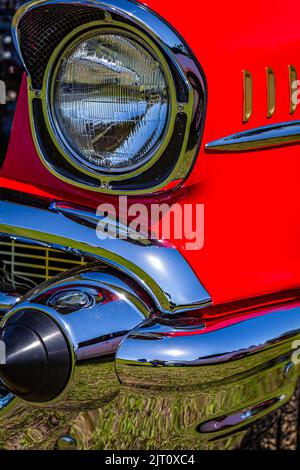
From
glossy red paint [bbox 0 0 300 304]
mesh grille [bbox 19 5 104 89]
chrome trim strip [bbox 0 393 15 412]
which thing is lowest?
chrome trim strip [bbox 0 393 15 412]

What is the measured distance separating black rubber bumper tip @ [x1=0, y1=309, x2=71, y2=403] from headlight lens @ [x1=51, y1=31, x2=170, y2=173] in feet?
0.80

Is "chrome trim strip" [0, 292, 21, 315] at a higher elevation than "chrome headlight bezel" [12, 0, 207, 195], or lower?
lower

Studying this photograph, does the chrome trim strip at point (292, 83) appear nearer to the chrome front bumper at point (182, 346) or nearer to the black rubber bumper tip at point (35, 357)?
the chrome front bumper at point (182, 346)

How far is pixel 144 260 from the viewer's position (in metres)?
1.14

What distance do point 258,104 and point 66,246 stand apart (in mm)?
340

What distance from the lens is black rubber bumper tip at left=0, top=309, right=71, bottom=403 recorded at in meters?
1.15

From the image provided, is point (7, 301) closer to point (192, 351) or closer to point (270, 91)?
point (192, 351)

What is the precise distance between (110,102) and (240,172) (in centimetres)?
21

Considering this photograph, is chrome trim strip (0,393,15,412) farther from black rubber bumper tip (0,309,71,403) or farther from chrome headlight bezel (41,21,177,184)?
chrome headlight bezel (41,21,177,184)

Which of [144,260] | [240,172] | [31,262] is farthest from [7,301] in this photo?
[240,172]

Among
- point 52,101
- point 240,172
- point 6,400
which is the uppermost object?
point 52,101

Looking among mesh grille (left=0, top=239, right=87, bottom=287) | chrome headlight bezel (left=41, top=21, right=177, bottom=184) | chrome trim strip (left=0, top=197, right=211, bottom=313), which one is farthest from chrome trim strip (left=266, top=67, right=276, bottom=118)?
mesh grille (left=0, top=239, right=87, bottom=287)
